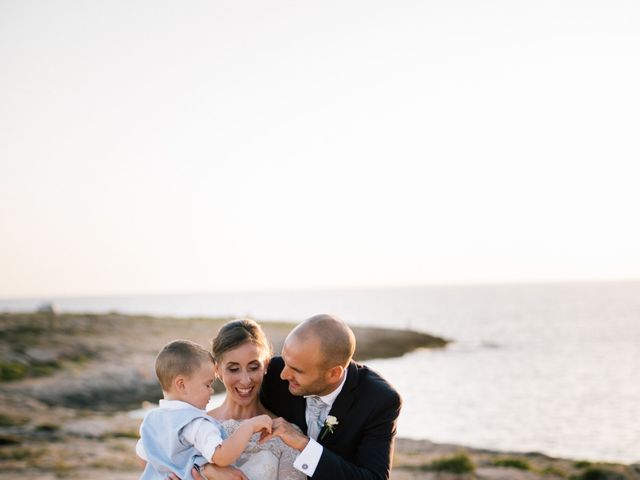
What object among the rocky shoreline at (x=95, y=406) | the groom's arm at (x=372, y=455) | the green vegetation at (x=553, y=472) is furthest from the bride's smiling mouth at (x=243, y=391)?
the green vegetation at (x=553, y=472)

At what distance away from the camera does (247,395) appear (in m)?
4.64

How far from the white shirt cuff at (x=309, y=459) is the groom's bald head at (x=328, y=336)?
1.68ft

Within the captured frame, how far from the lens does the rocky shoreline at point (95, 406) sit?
1442 centimetres

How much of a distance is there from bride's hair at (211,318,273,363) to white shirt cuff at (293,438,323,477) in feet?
2.51

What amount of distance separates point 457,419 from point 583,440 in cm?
538

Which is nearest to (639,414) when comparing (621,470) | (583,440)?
(583,440)

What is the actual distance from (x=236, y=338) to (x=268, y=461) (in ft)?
2.69

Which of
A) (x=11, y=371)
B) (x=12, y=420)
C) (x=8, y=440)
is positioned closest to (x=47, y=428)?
(x=12, y=420)

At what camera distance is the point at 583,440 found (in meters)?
24.2

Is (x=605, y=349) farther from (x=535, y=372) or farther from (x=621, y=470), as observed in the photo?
(x=621, y=470)

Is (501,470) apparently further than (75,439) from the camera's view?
No

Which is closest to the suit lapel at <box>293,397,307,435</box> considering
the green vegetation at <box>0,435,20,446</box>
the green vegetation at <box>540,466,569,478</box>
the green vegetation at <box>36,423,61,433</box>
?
the green vegetation at <box>540,466,569,478</box>

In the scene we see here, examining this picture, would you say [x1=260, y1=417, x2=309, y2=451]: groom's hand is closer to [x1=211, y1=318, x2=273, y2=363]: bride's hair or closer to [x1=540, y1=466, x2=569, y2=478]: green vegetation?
[x1=211, y1=318, x2=273, y2=363]: bride's hair

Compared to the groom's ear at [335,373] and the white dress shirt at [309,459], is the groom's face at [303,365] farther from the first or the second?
the white dress shirt at [309,459]
